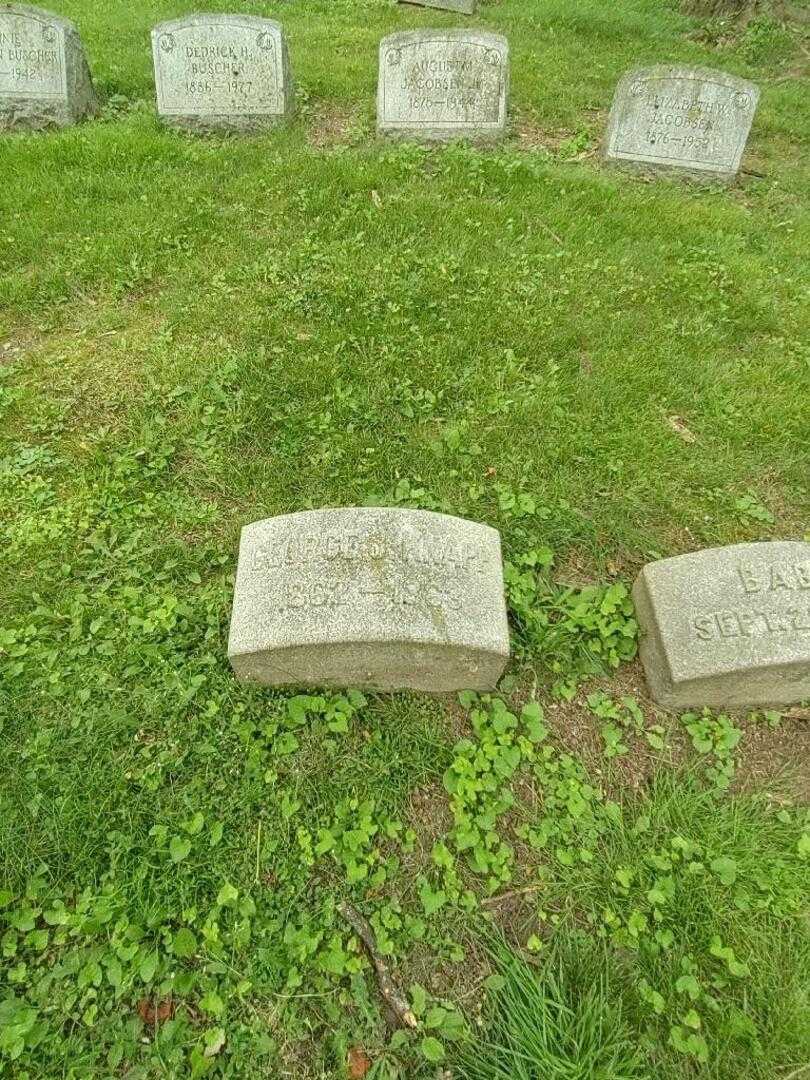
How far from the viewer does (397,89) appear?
576cm

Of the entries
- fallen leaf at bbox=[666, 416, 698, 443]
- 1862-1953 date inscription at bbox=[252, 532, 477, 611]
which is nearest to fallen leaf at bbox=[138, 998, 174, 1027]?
1862-1953 date inscription at bbox=[252, 532, 477, 611]

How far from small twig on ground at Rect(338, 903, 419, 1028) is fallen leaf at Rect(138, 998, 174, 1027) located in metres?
0.55

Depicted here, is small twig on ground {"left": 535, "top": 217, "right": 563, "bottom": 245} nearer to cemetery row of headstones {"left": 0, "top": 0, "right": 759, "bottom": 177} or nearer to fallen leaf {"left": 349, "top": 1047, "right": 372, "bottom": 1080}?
cemetery row of headstones {"left": 0, "top": 0, "right": 759, "bottom": 177}

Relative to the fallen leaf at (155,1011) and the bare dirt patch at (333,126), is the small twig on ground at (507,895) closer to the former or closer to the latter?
the fallen leaf at (155,1011)

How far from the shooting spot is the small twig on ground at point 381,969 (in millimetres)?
1952

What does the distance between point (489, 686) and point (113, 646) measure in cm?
152

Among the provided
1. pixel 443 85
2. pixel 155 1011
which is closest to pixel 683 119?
pixel 443 85

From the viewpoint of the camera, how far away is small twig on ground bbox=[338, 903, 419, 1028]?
1.95 metres

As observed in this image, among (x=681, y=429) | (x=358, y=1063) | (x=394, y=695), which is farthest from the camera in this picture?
(x=681, y=429)

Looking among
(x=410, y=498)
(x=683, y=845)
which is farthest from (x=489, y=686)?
(x=410, y=498)

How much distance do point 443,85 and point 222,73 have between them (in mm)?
1921

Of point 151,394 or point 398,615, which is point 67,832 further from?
point 151,394

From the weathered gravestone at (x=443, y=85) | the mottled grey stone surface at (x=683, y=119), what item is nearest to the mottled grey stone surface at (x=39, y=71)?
the weathered gravestone at (x=443, y=85)

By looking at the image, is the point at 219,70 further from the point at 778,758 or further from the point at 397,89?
the point at 778,758
